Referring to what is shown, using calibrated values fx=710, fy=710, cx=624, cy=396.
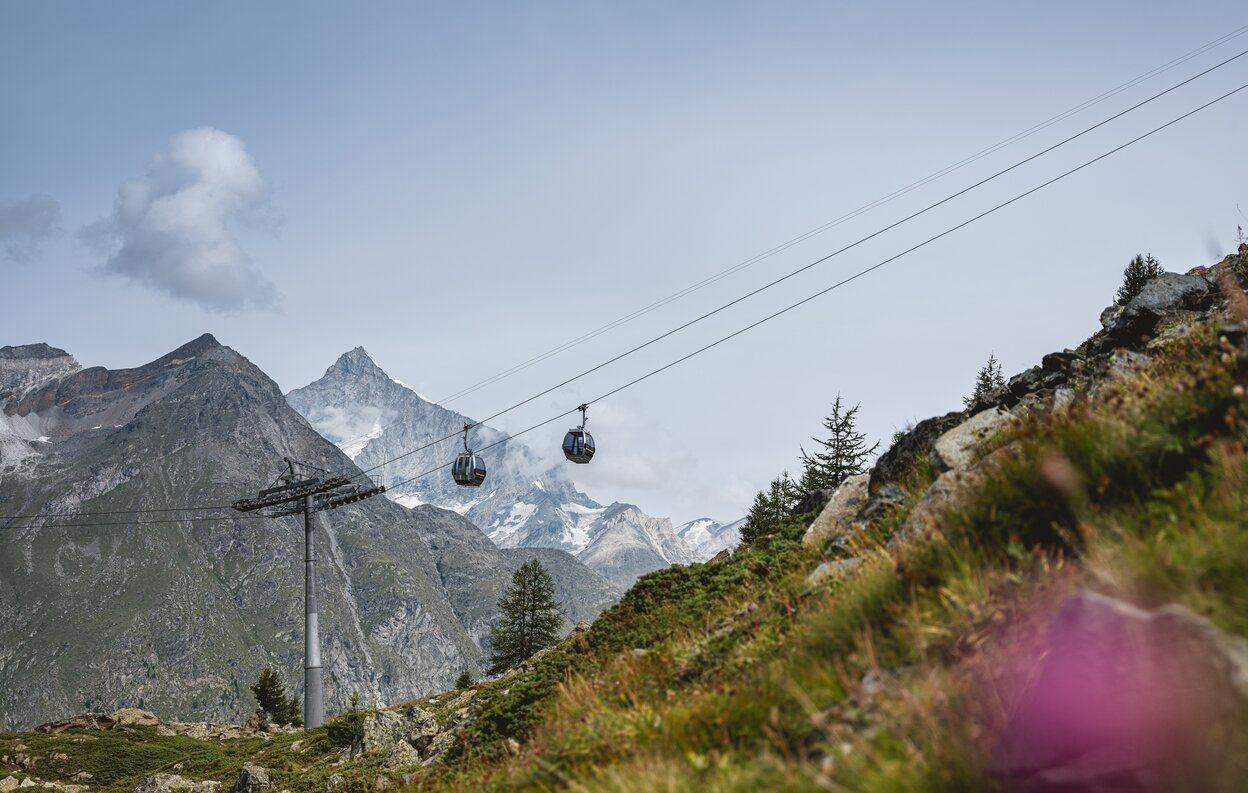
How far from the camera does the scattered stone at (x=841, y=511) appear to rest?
12203 mm

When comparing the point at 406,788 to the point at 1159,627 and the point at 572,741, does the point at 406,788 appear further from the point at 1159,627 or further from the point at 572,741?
the point at 1159,627

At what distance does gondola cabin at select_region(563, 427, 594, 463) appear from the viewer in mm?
31891

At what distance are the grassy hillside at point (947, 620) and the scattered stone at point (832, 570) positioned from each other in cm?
8

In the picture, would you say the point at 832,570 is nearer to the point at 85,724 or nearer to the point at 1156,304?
the point at 1156,304

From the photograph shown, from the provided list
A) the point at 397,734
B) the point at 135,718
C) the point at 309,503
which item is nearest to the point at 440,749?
the point at 397,734

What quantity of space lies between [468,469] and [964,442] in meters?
27.2

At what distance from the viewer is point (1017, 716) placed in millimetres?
4039

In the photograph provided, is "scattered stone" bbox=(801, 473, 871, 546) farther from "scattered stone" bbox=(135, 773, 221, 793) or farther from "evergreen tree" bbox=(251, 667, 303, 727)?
"evergreen tree" bbox=(251, 667, 303, 727)

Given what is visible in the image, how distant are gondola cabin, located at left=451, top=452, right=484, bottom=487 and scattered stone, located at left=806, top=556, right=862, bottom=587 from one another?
87.4 feet

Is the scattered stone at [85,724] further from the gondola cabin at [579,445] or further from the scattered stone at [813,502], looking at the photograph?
the scattered stone at [813,502]

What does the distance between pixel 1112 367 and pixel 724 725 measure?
8087 mm

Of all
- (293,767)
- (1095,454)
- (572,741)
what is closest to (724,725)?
(572,741)

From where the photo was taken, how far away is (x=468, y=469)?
34406mm

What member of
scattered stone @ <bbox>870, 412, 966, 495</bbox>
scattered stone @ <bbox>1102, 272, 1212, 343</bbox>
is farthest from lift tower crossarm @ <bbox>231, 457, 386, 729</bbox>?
scattered stone @ <bbox>1102, 272, 1212, 343</bbox>
